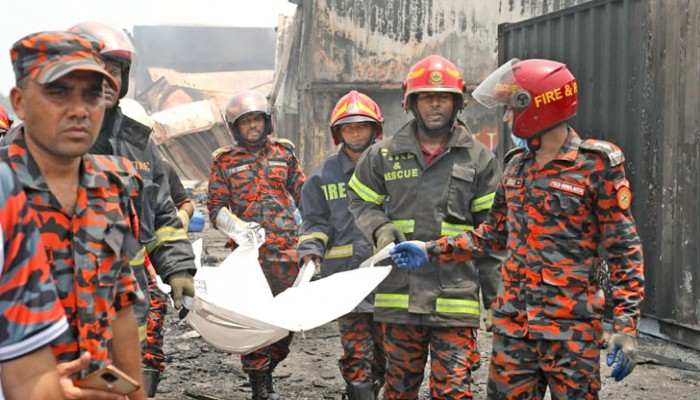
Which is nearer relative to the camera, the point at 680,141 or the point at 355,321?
the point at 355,321

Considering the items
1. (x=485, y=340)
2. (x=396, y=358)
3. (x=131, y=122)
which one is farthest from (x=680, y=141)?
(x=131, y=122)

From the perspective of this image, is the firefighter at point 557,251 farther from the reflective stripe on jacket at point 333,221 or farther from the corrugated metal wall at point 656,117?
the corrugated metal wall at point 656,117

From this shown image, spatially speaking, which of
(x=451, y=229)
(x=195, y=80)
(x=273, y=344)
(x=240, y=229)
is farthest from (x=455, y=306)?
(x=195, y=80)

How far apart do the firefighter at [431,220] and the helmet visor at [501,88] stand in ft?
1.93

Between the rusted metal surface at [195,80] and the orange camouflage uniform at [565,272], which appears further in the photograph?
the rusted metal surface at [195,80]

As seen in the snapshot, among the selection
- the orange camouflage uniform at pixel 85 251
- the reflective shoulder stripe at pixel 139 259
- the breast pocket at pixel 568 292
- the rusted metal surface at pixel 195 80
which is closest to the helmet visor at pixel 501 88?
the breast pocket at pixel 568 292

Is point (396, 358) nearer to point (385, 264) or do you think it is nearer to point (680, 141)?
point (385, 264)

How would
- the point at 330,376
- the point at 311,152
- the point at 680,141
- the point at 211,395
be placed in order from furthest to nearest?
the point at 311,152
the point at 680,141
the point at 330,376
the point at 211,395

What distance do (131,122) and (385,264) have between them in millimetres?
1604

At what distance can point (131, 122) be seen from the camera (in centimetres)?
446

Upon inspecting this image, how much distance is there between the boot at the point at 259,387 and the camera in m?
6.25

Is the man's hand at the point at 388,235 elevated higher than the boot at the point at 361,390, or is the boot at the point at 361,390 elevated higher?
the man's hand at the point at 388,235

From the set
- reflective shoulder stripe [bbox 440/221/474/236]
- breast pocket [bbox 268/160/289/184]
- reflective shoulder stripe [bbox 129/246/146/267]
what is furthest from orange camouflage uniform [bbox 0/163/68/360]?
breast pocket [bbox 268/160/289/184]

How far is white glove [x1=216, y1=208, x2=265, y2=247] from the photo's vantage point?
6.46 meters
